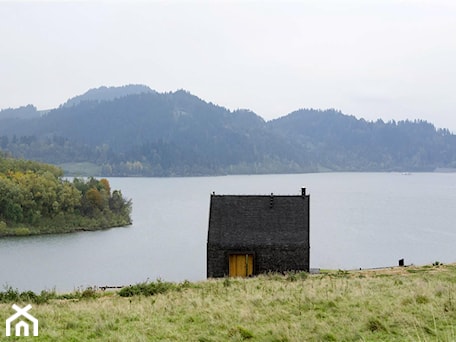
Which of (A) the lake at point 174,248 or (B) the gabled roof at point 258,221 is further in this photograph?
(A) the lake at point 174,248

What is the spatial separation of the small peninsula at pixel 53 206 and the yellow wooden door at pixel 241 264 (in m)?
72.5

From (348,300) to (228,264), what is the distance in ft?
70.3

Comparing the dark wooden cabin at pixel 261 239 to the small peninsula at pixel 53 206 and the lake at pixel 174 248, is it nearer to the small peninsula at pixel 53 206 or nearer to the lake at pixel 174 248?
the lake at pixel 174 248

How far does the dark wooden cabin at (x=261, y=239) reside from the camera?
35.3 metres

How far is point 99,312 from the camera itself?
14734 millimetres

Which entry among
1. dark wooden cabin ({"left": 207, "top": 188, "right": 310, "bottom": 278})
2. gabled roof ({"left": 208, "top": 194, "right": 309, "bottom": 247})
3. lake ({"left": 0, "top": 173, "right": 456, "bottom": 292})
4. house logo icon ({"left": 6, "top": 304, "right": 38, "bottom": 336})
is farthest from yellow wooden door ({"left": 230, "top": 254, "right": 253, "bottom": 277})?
house logo icon ({"left": 6, "top": 304, "right": 38, "bottom": 336})

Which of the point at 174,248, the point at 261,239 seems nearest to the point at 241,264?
the point at 261,239

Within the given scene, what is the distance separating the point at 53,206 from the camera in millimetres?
104750

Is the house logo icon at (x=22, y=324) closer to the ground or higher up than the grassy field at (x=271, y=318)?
closer to the ground

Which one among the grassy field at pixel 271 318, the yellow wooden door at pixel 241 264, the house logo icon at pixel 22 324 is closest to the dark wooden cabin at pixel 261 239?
the yellow wooden door at pixel 241 264

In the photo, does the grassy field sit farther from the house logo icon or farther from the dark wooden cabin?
the dark wooden cabin

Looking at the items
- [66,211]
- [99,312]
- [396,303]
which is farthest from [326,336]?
[66,211]

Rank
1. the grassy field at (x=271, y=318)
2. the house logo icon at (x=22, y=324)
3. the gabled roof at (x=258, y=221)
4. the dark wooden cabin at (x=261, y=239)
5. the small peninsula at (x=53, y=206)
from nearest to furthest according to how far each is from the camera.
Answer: the grassy field at (x=271, y=318) < the house logo icon at (x=22, y=324) < the dark wooden cabin at (x=261, y=239) < the gabled roof at (x=258, y=221) < the small peninsula at (x=53, y=206)

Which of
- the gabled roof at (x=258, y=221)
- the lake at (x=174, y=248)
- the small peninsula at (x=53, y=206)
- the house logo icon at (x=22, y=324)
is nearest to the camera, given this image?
the house logo icon at (x=22, y=324)
